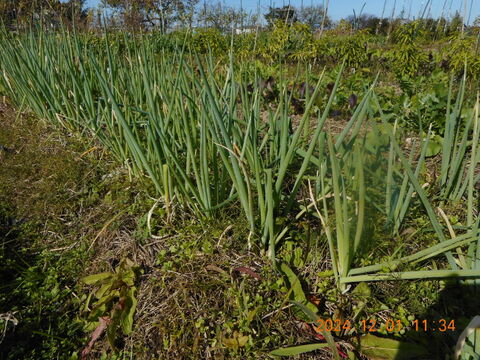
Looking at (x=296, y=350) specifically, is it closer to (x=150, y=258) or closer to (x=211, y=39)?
(x=150, y=258)

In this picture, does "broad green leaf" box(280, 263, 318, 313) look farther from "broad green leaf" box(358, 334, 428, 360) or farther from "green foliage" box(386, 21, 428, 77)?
"green foliage" box(386, 21, 428, 77)

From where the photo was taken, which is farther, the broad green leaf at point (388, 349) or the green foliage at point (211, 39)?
the green foliage at point (211, 39)

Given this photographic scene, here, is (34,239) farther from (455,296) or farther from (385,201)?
(455,296)

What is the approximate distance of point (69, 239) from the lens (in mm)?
1399

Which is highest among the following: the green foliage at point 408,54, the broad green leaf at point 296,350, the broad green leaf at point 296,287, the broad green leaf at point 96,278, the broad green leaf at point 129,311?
the green foliage at point 408,54

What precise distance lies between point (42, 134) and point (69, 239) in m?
1.15

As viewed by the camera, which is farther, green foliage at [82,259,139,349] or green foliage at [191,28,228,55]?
green foliage at [191,28,228,55]

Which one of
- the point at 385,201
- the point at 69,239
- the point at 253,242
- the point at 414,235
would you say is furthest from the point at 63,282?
the point at 414,235

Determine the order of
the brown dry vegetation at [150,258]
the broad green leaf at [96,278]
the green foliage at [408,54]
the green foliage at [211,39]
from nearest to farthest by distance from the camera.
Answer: the brown dry vegetation at [150,258], the broad green leaf at [96,278], the green foliage at [408,54], the green foliage at [211,39]

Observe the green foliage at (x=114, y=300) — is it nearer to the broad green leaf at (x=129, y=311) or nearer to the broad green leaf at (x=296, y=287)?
the broad green leaf at (x=129, y=311)

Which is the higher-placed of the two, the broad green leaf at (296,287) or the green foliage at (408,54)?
the green foliage at (408,54)
